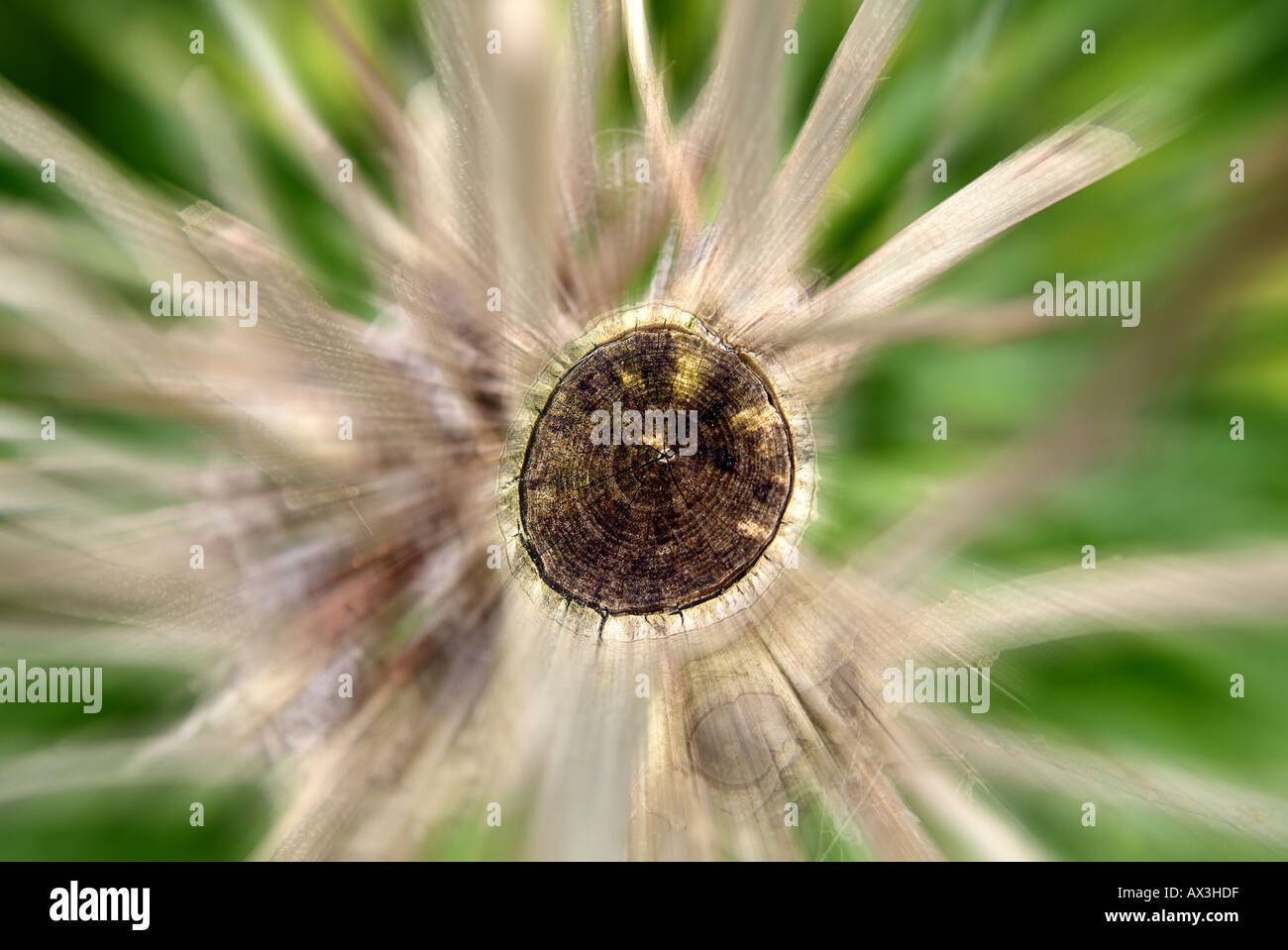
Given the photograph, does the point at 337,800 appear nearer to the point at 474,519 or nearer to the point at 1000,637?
the point at 474,519

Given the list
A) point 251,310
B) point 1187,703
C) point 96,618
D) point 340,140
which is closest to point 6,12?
point 340,140

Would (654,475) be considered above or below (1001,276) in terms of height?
below

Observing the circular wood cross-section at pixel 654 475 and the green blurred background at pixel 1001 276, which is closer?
the circular wood cross-section at pixel 654 475

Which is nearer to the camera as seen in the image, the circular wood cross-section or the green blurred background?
the circular wood cross-section

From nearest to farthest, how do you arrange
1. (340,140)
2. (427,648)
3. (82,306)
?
(427,648) < (82,306) < (340,140)

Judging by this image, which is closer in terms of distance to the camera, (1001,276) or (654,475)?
(654,475)
